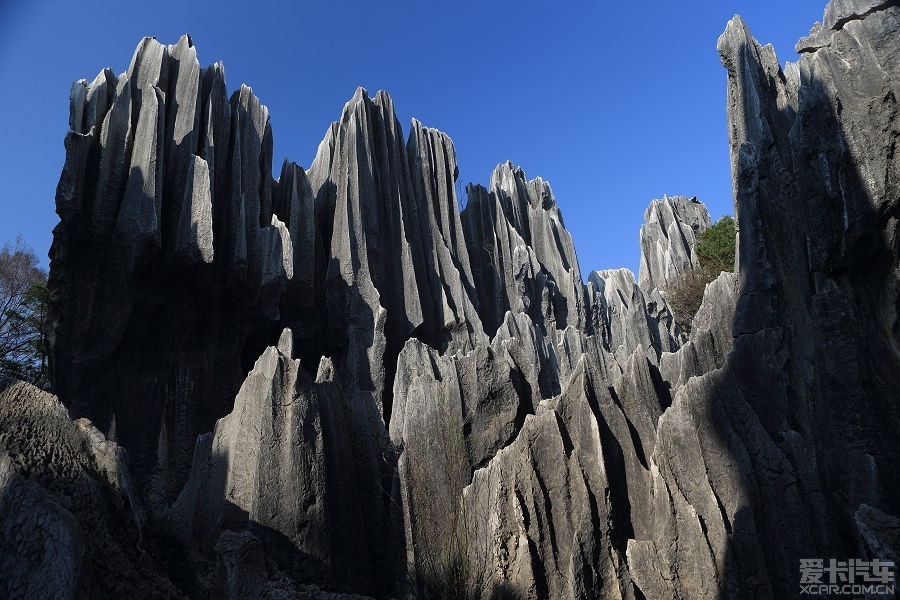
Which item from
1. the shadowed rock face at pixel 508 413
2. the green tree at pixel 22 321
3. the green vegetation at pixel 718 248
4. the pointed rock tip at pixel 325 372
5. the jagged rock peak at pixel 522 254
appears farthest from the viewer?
the green vegetation at pixel 718 248

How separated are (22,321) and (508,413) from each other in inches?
696

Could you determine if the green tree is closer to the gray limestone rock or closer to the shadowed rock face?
the shadowed rock face

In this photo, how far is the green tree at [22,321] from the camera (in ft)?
67.9

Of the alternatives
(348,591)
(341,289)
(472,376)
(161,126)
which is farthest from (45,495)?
(341,289)

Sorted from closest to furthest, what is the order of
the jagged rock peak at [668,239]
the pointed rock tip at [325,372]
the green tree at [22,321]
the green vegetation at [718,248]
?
the pointed rock tip at [325,372]
the green tree at [22,321]
the green vegetation at [718,248]
the jagged rock peak at [668,239]

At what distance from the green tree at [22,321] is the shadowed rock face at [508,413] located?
23.9 ft

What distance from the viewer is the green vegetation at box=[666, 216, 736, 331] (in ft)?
102

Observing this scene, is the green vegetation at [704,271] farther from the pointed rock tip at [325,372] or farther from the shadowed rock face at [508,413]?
the pointed rock tip at [325,372]

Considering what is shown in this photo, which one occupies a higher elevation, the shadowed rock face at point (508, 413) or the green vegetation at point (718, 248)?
the green vegetation at point (718, 248)

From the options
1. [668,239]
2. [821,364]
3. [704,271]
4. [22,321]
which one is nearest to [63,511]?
[821,364]

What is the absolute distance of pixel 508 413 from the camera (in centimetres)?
1141

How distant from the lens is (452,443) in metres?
10.7

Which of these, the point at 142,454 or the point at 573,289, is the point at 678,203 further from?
the point at 142,454

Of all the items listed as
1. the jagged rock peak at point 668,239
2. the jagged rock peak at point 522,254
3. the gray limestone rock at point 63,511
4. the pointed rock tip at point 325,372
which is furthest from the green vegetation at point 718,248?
the gray limestone rock at point 63,511
